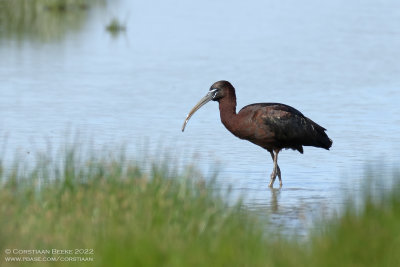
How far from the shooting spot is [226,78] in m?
19.2

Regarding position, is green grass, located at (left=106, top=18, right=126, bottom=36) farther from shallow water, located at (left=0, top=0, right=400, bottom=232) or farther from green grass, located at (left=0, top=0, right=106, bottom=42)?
green grass, located at (left=0, top=0, right=106, bottom=42)

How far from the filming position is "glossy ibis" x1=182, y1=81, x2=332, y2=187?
11.7 m

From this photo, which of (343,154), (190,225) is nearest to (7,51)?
(343,154)

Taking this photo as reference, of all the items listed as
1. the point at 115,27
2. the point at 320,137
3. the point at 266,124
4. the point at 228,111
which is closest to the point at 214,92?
the point at 228,111

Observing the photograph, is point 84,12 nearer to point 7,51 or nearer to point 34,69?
point 7,51

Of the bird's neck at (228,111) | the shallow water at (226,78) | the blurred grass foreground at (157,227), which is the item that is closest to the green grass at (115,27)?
the shallow water at (226,78)

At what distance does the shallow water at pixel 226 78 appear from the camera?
489 inches

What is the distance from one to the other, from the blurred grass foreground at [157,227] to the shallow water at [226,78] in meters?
0.59

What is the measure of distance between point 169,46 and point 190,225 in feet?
52.2

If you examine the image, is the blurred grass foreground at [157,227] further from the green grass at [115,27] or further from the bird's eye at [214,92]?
the green grass at [115,27]

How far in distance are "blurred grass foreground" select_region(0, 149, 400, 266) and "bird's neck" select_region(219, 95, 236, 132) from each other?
3.02 meters

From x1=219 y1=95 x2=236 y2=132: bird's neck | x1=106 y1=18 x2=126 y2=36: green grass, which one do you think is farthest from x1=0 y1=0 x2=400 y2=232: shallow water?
x1=219 y1=95 x2=236 y2=132: bird's neck

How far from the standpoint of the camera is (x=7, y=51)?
22312 mm

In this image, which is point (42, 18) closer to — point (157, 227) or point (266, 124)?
point (266, 124)
